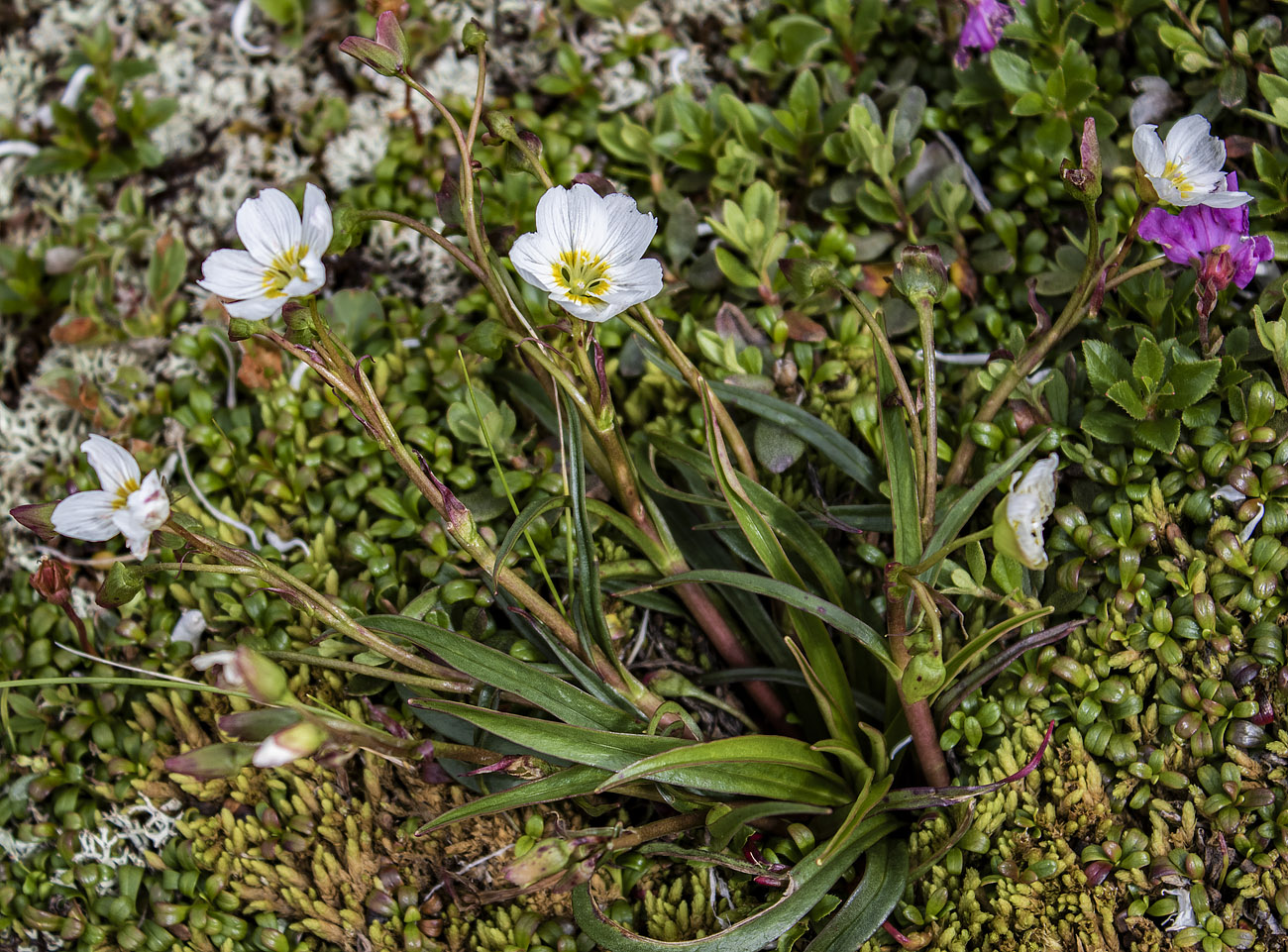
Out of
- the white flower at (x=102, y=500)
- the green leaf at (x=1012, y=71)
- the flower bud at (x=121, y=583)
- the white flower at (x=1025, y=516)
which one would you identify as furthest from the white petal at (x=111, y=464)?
the green leaf at (x=1012, y=71)

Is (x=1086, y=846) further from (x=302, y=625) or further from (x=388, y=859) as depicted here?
(x=302, y=625)

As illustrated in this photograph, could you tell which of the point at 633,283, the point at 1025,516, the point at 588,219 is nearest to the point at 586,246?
the point at 588,219

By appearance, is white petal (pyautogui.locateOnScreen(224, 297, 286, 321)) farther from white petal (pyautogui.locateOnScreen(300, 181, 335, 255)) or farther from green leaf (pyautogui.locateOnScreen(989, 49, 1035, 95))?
green leaf (pyautogui.locateOnScreen(989, 49, 1035, 95))

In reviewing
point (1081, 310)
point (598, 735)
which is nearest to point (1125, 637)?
point (1081, 310)

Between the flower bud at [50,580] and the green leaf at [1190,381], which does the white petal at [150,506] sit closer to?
the flower bud at [50,580]

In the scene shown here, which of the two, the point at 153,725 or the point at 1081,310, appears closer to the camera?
the point at 1081,310

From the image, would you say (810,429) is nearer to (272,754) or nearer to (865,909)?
(865,909)
